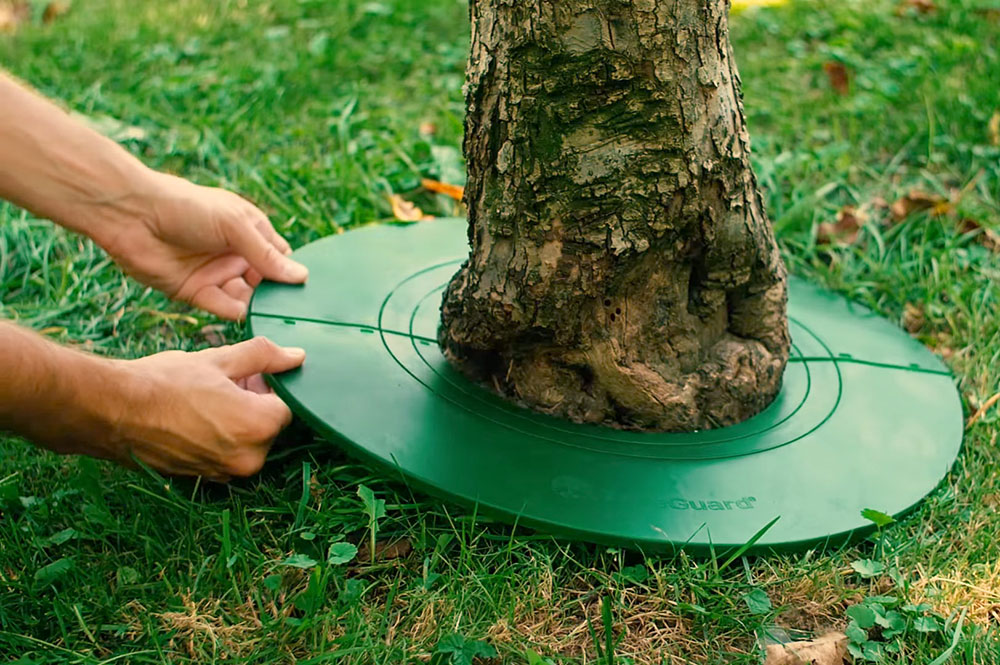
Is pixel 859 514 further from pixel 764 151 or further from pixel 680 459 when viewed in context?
pixel 764 151

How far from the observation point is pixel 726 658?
1.62m

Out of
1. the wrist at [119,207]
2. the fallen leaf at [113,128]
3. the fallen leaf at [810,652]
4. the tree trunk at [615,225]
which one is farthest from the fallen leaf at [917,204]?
the fallen leaf at [113,128]

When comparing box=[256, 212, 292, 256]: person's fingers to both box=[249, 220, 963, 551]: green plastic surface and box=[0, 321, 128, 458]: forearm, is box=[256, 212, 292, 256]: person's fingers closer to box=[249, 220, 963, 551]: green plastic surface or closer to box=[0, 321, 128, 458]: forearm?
box=[249, 220, 963, 551]: green plastic surface

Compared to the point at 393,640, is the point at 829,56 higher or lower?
higher

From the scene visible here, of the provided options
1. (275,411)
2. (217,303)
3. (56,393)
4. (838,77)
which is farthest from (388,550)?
(838,77)

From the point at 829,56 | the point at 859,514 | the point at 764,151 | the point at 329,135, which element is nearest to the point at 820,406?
the point at 859,514

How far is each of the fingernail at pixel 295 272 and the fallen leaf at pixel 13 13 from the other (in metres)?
2.83

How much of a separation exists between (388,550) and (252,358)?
18.3 inches

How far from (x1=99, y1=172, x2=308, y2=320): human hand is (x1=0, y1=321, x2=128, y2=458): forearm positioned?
596 mm

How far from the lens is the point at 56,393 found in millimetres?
1662

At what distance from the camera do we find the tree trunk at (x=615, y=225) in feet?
5.56

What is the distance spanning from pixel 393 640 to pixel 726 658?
22.0 inches

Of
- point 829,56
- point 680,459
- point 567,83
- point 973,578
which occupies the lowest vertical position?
point 973,578

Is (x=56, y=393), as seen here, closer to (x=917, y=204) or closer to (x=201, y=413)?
(x=201, y=413)
